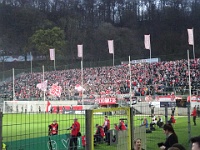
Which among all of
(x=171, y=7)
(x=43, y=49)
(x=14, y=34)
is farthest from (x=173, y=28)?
(x=14, y=34)

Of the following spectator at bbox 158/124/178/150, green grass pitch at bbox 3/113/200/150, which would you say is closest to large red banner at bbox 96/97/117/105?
green grass pitch at bbox 3/113/200/150

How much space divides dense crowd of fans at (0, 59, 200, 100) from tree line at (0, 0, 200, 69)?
91.2 ft

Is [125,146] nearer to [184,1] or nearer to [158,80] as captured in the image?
[158,80]

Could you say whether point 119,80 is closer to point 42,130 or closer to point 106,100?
point 106,100

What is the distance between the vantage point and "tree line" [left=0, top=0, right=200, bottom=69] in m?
97.5

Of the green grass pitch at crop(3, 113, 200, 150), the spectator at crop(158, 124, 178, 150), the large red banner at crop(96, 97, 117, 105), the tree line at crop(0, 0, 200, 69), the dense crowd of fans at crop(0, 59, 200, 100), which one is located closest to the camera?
the spectator at crop(158, 124, 178, 150)

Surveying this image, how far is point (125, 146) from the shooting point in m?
8.20

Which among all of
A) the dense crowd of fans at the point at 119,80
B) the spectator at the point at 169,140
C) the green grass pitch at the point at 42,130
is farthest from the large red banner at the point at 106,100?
the spectator at the point at 169,140

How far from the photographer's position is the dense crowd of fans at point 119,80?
49938 mm

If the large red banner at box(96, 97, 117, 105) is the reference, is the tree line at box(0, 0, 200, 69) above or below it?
above

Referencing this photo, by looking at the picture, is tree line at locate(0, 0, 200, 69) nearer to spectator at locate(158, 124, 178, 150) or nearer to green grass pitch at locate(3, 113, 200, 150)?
green grass pitch at locate(3, 113, 200, 150)

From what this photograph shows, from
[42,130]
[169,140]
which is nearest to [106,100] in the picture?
[42,130]

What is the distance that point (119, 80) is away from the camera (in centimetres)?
5759

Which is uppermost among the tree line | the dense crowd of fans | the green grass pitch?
the tree line
